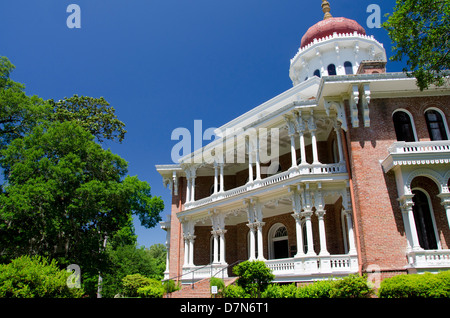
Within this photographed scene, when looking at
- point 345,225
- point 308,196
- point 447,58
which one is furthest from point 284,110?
point 447,58

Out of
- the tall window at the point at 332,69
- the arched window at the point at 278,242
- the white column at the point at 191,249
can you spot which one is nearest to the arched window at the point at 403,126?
the arched window at the point at 278,242

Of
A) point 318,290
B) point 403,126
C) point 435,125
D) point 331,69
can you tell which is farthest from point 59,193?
point 331,69

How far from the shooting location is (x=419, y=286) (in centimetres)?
1027

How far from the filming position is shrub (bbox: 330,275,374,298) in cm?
1199

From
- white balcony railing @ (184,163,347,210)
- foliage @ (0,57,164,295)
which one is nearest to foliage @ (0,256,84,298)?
foliage @ (0,57,164,295)

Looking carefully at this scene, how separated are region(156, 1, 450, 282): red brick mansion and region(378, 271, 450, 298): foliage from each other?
1941 millimetres

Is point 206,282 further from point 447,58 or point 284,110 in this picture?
point 447,58

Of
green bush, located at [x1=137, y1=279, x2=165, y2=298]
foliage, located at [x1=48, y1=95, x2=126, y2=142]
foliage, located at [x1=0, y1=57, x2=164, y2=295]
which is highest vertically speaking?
foliage, located at [x1=48, y1=95, x2=126, y2=142]

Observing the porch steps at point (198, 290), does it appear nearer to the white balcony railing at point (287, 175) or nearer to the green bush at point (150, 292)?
the green bush at point (150, 292)

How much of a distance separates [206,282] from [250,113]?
1377cm

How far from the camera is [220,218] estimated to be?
71.3 ft

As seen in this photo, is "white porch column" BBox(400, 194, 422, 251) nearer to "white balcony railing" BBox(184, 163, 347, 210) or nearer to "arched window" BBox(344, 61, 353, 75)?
"white balcony railing" BBox(184, 163, 347, 210)

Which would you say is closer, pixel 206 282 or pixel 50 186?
pixel 50 186
